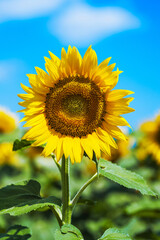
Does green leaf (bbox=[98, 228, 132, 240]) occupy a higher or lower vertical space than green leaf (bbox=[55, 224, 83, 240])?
lower

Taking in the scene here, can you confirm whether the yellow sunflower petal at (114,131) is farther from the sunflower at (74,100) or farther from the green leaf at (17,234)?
the green leaf at (17,234)

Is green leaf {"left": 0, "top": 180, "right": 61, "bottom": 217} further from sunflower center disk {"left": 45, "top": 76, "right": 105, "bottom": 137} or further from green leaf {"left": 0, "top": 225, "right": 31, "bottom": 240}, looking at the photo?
sunflower center disk {"left": 45, "top": 76, "right": 105, "bottom": 137}

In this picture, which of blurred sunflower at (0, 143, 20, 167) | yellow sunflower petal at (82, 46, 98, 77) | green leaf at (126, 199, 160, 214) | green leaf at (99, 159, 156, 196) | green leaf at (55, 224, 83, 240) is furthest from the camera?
blurred sunflower at (0, 143, 20, 167)

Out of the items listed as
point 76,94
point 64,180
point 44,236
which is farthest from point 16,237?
point 44,236

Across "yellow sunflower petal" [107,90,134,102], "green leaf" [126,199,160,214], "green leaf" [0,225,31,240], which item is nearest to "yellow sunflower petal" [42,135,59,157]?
"yellow sunflower petal" [107,90,134,102]

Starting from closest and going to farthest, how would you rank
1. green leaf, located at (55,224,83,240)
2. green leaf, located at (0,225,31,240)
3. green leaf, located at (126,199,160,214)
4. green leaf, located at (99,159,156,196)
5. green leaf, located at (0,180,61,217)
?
1. green leaf, located at (55,224,83,240)
2. green leaf, located at (0,180,61,217)
3. green leaf, located at (99,159,156,196)
4. green leaf, located at (0,225,31,240)
5. green leaf, located at (126,199,160,214)

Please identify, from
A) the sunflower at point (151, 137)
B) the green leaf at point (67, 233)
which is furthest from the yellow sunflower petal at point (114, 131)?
the sunflower at point (151, 137)

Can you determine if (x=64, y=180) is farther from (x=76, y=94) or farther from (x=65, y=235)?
(x=76, y=94)
